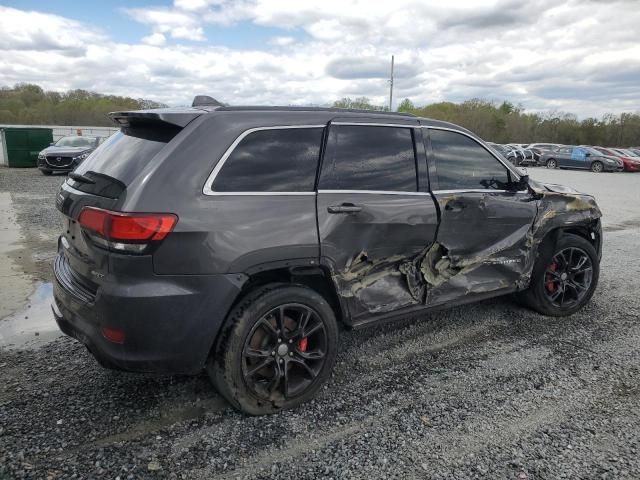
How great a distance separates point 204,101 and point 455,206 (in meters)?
1.99

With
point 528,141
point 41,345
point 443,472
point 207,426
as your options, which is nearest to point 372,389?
point 443,472

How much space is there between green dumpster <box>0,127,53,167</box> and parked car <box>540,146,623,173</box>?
1166 inches

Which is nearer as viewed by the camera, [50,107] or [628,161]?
[628,161]

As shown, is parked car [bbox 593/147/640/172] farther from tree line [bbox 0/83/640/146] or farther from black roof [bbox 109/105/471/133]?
black roof [bbox 109/105/471/133]

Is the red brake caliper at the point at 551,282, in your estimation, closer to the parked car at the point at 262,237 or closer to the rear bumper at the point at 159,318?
the parked car at the point at 262,237

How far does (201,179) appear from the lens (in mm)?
2707

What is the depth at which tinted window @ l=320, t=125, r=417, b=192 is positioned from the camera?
3.20m

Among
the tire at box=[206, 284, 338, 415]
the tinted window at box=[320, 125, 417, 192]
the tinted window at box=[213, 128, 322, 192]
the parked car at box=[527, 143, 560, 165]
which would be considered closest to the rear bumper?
the tire at box=[206, 284, 338, 415]

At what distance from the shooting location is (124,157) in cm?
291

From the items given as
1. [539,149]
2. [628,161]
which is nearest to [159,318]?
[628,161]

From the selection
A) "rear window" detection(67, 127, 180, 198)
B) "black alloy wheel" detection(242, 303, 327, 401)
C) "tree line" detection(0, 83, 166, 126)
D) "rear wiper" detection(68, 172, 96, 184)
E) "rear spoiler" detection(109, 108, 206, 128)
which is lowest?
"black alloy wheel" detection(242, 303, 327, 401)

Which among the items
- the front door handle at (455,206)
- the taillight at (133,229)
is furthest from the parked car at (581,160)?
the taillight at (133,229)

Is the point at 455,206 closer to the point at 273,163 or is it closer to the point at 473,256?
the point at 473,256

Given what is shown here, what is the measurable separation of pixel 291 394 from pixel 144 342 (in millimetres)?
969
